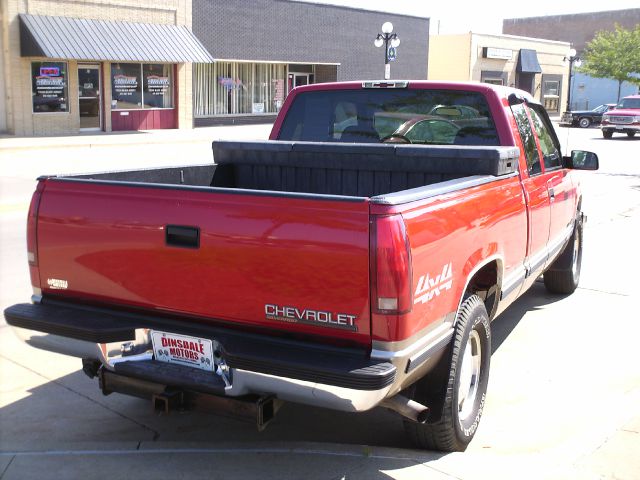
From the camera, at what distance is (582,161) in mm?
6602

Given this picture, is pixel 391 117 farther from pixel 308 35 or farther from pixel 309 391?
pixel 308 35

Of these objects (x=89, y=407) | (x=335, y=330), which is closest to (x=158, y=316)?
(x=335, y=330)

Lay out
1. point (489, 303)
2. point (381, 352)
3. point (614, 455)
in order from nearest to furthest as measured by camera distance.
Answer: point (381, 352) < point (614, 455) < point (489, 303)

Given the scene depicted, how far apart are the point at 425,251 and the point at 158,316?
4.38 ft

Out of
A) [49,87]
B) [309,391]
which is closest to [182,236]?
[309,391]

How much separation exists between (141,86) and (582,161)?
25.8 m

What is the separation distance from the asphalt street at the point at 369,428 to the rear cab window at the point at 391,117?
1.70 m

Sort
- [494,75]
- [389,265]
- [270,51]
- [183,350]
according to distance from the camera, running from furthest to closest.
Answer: [494,75], [270,51], [183,350], [389,265]

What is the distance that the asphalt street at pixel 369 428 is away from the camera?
158 inches

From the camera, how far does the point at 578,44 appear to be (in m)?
84.6

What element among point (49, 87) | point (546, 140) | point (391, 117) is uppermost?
point (49, 87)

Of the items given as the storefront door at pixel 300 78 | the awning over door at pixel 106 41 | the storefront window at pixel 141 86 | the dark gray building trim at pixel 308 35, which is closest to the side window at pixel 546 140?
the awning over door at pixel 106 41

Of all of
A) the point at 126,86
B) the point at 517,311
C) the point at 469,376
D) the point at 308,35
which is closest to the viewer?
the point at 469,376

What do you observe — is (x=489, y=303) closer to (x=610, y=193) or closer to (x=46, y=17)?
(x=610, y=193)
